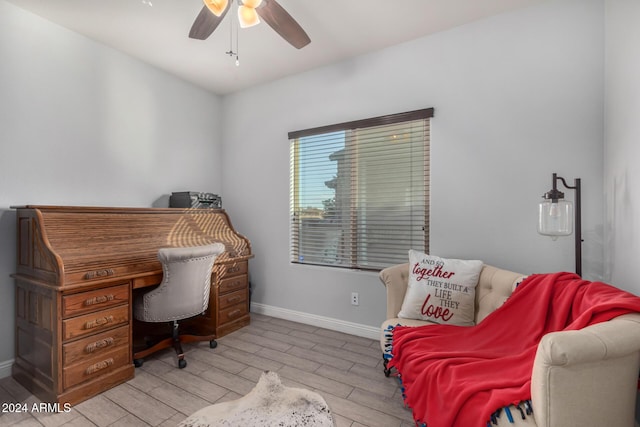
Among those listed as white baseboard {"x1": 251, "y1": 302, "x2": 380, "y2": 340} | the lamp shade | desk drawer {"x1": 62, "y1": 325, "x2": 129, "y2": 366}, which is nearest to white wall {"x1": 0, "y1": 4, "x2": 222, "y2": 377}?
desk drawer {"x1": 62, "y1": 325, "x2": 129, "y2": 366}

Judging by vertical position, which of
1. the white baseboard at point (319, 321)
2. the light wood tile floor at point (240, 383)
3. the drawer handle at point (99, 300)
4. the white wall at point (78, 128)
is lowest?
the light wood tile floor at point (240, 383)

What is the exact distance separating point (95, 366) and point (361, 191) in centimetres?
241

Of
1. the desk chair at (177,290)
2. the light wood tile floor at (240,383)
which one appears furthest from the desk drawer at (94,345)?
→ the light wood tile floor at (240,383)

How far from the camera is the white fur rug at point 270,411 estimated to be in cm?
100

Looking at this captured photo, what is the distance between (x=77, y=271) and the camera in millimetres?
1819

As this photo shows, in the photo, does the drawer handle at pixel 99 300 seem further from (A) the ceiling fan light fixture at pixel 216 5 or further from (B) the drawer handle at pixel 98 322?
(A) the ceiling fan light fixture at pixel 216 5

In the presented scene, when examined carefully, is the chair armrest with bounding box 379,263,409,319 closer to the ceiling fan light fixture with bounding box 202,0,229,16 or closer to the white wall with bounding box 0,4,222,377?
the ceiling fan light fixture with bounding box 202,0,229,16

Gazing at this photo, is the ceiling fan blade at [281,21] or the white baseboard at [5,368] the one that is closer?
the ceiling fan blade at [281,21]

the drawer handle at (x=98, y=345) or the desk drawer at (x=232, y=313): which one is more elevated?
the drawer handle at (x=98, y=345)

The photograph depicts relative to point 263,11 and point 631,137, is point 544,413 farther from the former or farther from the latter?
point 263,11

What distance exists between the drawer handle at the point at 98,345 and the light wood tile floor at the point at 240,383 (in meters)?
0.30

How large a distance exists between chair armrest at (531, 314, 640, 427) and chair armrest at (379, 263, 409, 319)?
1134mm

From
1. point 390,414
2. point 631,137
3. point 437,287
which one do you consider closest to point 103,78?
point 437,287

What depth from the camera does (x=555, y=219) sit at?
1.84 m
